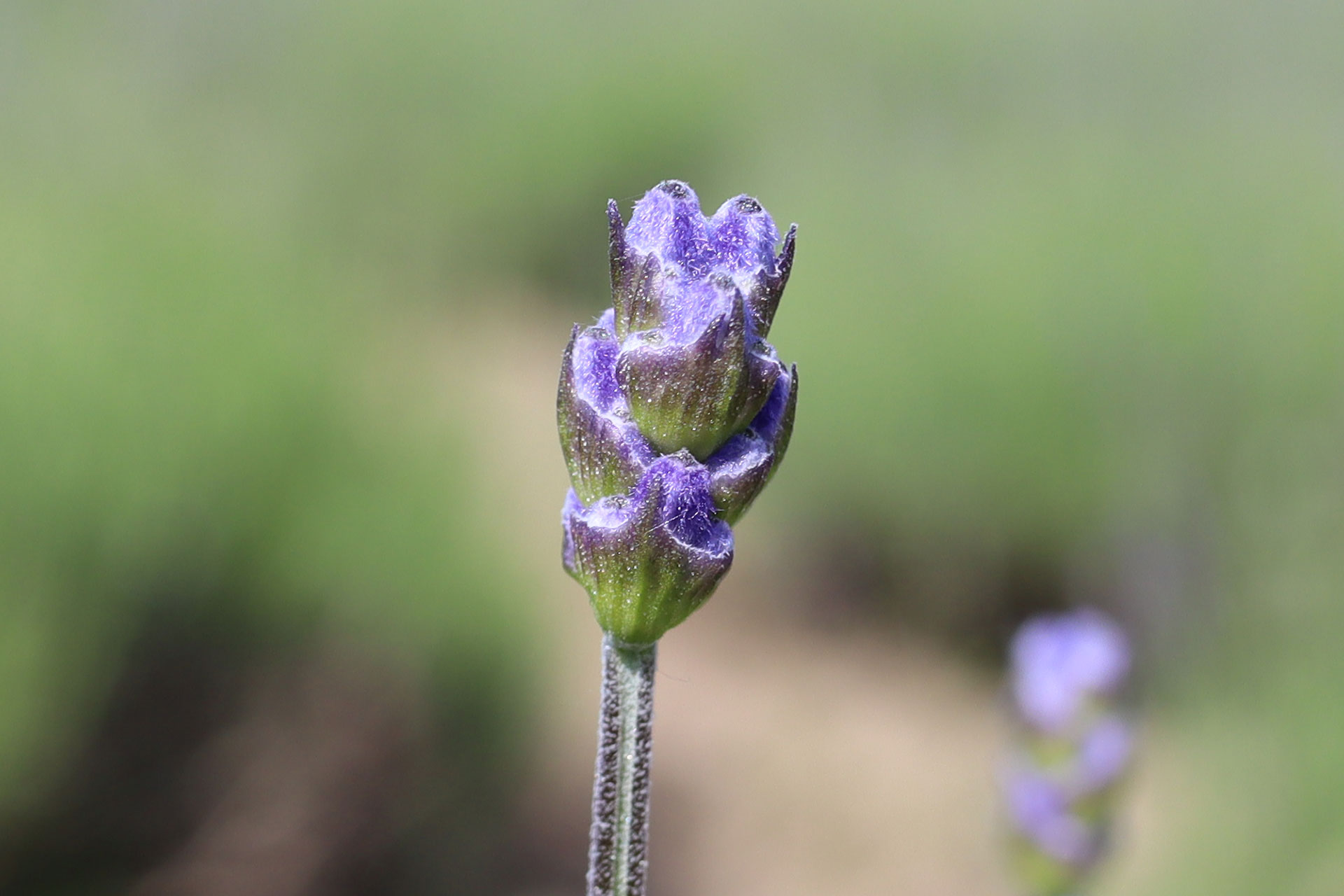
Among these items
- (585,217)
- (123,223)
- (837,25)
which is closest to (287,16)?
(585,217)

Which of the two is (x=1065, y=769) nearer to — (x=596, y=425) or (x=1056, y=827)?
(x=1056, y=827)

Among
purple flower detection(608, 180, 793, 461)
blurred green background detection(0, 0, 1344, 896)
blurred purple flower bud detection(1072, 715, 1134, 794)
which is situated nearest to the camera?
purple flower detection(608, 180, 793, 461)

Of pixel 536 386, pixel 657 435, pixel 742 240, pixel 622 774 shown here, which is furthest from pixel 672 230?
pixel 536 386

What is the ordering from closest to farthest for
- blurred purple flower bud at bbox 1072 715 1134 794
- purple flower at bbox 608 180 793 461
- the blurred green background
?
purple flower at bbox 608 180 793 461, blurred purple flower bud at bbox 1072 715 1134 794, the blurred green background

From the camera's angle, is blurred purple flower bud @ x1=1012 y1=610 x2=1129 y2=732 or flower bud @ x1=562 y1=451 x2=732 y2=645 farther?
blurred purple flower bud @ x1=1012 y1=610 x2=1129 y2=732

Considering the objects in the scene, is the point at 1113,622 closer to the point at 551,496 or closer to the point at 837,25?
the point at 551,496

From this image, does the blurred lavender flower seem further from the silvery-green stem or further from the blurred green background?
the blurred green background

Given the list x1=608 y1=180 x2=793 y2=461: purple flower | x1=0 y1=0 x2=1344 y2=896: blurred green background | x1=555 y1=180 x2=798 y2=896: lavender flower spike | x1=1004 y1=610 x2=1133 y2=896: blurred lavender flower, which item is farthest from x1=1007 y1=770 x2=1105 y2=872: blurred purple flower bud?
x1=0 y1=0 x2=1344 y2=896: blurred green background
